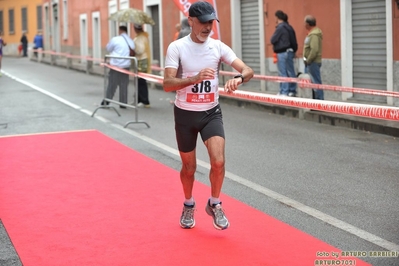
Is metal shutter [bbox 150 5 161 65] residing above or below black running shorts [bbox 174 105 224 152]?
above

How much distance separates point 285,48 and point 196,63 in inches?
484

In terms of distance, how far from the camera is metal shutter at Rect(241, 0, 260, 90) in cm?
2345

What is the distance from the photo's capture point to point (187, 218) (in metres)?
7.02

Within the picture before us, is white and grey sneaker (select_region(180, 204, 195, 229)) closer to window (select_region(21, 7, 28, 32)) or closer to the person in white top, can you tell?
the person in white top

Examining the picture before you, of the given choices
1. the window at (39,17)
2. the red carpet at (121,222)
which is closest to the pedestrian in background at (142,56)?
the red carpet at (121,222)

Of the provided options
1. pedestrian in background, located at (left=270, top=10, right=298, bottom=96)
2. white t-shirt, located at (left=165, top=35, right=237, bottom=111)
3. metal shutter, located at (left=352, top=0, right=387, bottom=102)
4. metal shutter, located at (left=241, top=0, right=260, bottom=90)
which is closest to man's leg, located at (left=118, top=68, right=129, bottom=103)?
pedestrian in background, located at (left=270, top=10, right=298, bottom=96)

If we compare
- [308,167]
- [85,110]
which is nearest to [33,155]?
[308,167]

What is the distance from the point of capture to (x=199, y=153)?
11523mm

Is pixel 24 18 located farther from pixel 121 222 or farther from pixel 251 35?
pixel 121 222

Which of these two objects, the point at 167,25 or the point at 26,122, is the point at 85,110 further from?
the point at 167,25

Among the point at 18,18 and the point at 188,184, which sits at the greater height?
the point at 18,18

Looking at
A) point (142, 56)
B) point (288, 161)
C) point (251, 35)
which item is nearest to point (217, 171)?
point (288, 161)

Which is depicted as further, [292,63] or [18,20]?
[18,20]

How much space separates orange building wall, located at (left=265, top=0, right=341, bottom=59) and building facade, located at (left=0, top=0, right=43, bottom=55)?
37078 mm
